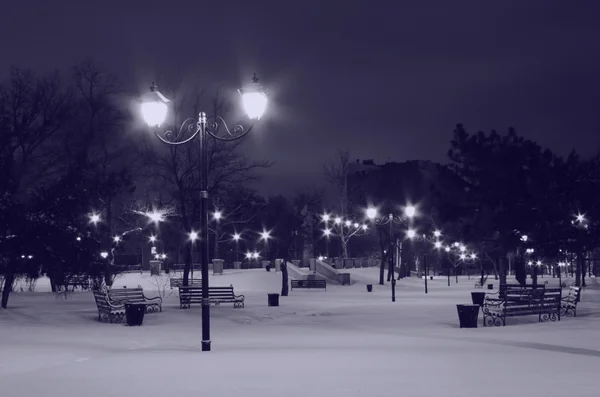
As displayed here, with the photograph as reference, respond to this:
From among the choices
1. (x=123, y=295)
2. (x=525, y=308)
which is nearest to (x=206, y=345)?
(x=525, y=308)

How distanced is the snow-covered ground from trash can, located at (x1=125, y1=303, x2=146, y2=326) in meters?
0.36

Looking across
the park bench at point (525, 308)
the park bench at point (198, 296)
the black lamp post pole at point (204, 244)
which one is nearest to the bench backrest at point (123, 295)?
the park bench at point (198, 296)

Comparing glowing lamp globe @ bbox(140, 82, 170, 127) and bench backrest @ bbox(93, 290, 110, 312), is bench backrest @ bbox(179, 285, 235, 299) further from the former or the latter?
glowing lamp globe @ bbox(140, 82, 170, 127)

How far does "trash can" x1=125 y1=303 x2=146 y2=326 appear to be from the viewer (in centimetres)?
2164

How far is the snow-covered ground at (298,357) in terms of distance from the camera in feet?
32.0

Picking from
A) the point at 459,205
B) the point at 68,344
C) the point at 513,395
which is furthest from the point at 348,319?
the point at 459,205

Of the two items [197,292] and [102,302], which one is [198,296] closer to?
[197,292]

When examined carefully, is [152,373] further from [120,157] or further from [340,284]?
[340,284]

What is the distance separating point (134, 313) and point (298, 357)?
10040 millimetres

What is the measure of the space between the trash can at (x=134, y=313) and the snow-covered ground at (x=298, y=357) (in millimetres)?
357

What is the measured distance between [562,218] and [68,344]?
115 feet

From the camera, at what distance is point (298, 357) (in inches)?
508

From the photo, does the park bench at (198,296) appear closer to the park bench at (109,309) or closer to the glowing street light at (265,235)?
the park bench at (109,309)

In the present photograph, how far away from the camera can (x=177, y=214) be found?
45750 mm
